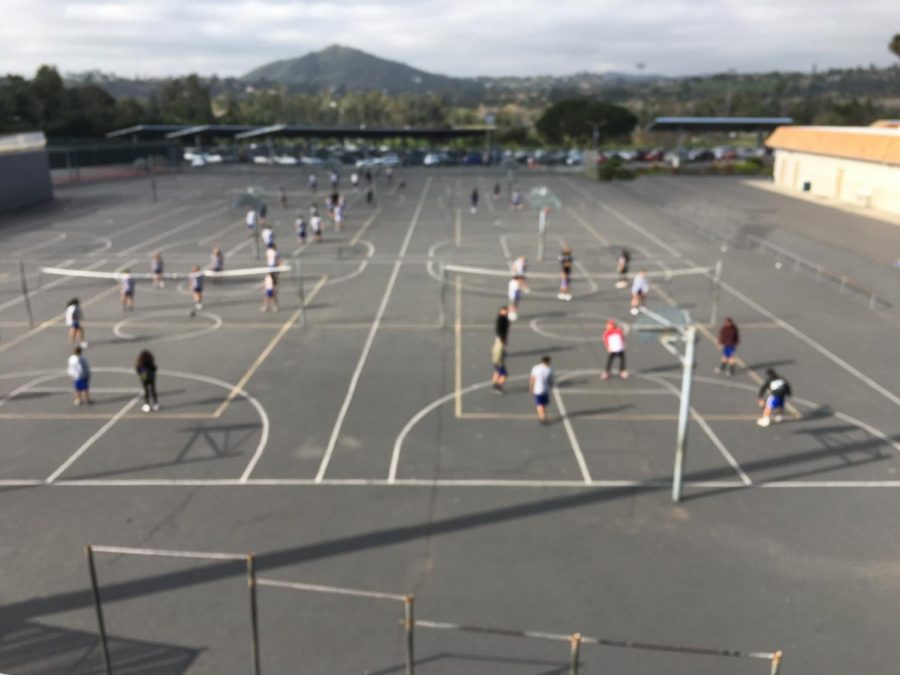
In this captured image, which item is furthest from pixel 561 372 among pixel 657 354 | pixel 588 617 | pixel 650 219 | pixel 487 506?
pixel 650 219

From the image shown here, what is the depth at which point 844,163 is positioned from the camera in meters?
47.5

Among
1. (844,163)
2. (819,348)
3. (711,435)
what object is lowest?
(711,435)

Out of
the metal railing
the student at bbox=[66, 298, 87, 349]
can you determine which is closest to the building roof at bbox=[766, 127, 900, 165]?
the metal railing

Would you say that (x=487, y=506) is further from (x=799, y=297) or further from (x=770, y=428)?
(x=799, y=297)

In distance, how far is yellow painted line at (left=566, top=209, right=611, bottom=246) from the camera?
38.2 m

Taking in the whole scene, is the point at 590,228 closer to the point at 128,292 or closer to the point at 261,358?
the point at 128,292

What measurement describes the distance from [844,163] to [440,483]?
4598 cm

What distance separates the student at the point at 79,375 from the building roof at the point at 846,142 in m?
42.4

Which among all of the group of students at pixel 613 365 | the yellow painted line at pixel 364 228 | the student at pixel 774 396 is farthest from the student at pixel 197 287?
the student at pixel 774 396

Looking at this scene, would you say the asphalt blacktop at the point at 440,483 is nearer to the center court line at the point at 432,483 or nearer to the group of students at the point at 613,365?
the center court line at the point at 432,483

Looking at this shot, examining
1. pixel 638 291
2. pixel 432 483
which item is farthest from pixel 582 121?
pixel 432 483

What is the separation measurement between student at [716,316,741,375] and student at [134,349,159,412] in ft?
45.1

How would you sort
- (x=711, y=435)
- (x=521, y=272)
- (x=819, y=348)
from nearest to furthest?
(x=711, y=435) → (x=819, y=348) → (x=521, y=272)

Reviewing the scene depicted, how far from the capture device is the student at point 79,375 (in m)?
15.9
